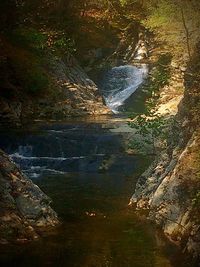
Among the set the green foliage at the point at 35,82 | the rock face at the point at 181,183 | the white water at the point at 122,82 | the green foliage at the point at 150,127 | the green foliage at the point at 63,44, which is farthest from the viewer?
the white water at the point at 122,82

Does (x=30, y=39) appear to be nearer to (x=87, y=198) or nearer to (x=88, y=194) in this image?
(x=88, y=194)

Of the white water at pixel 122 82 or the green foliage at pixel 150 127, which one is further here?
the white water at pixel 122 82

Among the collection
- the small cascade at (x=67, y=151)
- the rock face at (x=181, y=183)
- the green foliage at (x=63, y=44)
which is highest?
the green foliage at (x=63, y=44)

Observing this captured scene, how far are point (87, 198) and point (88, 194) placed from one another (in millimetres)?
440

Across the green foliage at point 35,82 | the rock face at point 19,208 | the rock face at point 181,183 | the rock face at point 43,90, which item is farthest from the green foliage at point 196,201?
the green foliage at point 35,82

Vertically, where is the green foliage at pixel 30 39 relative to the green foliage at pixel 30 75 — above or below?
above

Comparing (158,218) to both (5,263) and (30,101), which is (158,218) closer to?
(5,263)

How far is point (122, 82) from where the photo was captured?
27.6 m

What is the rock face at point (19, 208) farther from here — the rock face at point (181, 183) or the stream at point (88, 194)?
the rock face at point (181, 183)

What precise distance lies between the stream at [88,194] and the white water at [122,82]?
125 cm

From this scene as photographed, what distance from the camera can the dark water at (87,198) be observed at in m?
7.82

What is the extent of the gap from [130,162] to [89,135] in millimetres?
2503

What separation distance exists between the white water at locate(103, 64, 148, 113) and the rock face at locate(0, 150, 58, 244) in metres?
16.9

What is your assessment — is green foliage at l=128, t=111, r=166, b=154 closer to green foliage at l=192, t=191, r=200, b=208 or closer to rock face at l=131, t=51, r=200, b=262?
rock face at l=131, t=51, r=200, b=262
